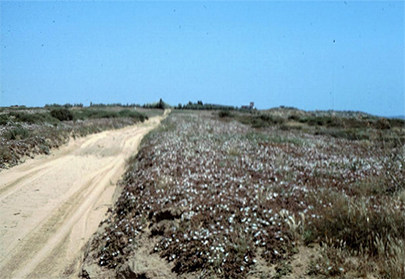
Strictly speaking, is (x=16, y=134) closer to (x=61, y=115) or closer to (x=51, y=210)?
(x=51, y=210)

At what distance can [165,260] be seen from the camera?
630cm

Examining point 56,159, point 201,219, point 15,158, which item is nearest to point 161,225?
point 201,219

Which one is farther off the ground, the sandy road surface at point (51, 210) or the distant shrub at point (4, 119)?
the distant shrub at point (4, 119)

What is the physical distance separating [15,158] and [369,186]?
36.8ft

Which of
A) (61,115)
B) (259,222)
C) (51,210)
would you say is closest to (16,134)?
(51,210)

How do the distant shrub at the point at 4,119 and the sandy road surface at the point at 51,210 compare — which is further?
the distant shrub at the point at 4,119

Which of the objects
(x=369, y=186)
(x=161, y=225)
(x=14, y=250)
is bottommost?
(x=14, y=250)

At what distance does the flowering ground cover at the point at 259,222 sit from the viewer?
5.50 metres

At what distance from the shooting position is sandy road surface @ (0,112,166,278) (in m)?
7.23

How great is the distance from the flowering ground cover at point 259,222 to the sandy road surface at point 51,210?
60 cm

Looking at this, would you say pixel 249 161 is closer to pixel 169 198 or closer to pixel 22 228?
pixel 169 198

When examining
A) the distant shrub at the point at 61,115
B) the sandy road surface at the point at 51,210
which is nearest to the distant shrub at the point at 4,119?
the sandy road surface at the point at 51,210

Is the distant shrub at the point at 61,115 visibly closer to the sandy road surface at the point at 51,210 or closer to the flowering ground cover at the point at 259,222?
the sandy road surface at the point at 51,210

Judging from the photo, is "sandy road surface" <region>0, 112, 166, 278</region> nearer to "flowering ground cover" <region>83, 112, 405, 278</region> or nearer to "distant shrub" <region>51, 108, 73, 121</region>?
"flowering ground cover" <region>83, 112, 405, 278</region>
